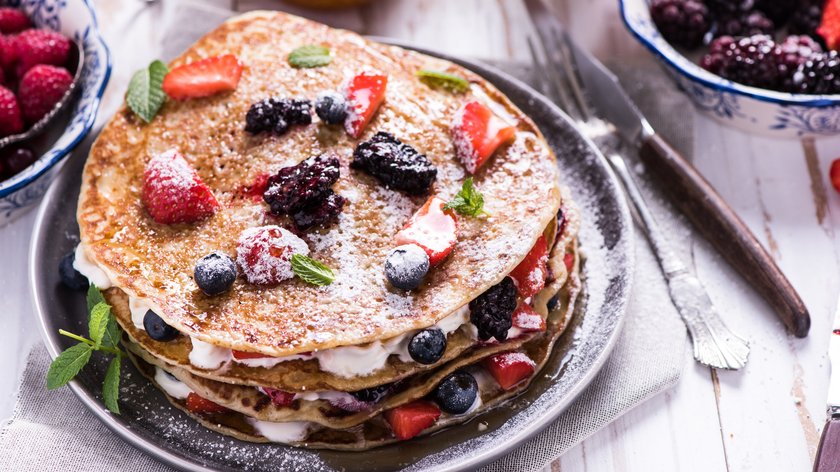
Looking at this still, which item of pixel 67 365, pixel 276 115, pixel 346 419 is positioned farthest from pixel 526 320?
pixel 67 365

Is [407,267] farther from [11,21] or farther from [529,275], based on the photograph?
[11,21]

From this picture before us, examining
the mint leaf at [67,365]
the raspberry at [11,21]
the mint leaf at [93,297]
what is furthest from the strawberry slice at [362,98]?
the raspberry at [11,21]

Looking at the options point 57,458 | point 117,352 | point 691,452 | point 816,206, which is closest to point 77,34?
point 117,352

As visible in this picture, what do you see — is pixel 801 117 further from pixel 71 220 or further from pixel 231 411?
pixel 71 220

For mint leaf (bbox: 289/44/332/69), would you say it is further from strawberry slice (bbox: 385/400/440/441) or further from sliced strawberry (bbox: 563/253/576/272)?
strawberry slice (bbox: 385/400/440/441)

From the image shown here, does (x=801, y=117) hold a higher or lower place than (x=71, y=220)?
higher

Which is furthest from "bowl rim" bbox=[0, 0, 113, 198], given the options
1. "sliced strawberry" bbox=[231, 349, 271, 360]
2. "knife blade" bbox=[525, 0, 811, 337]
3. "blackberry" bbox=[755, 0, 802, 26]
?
"blackberry" bbox=[755, 0, 802, 26]
